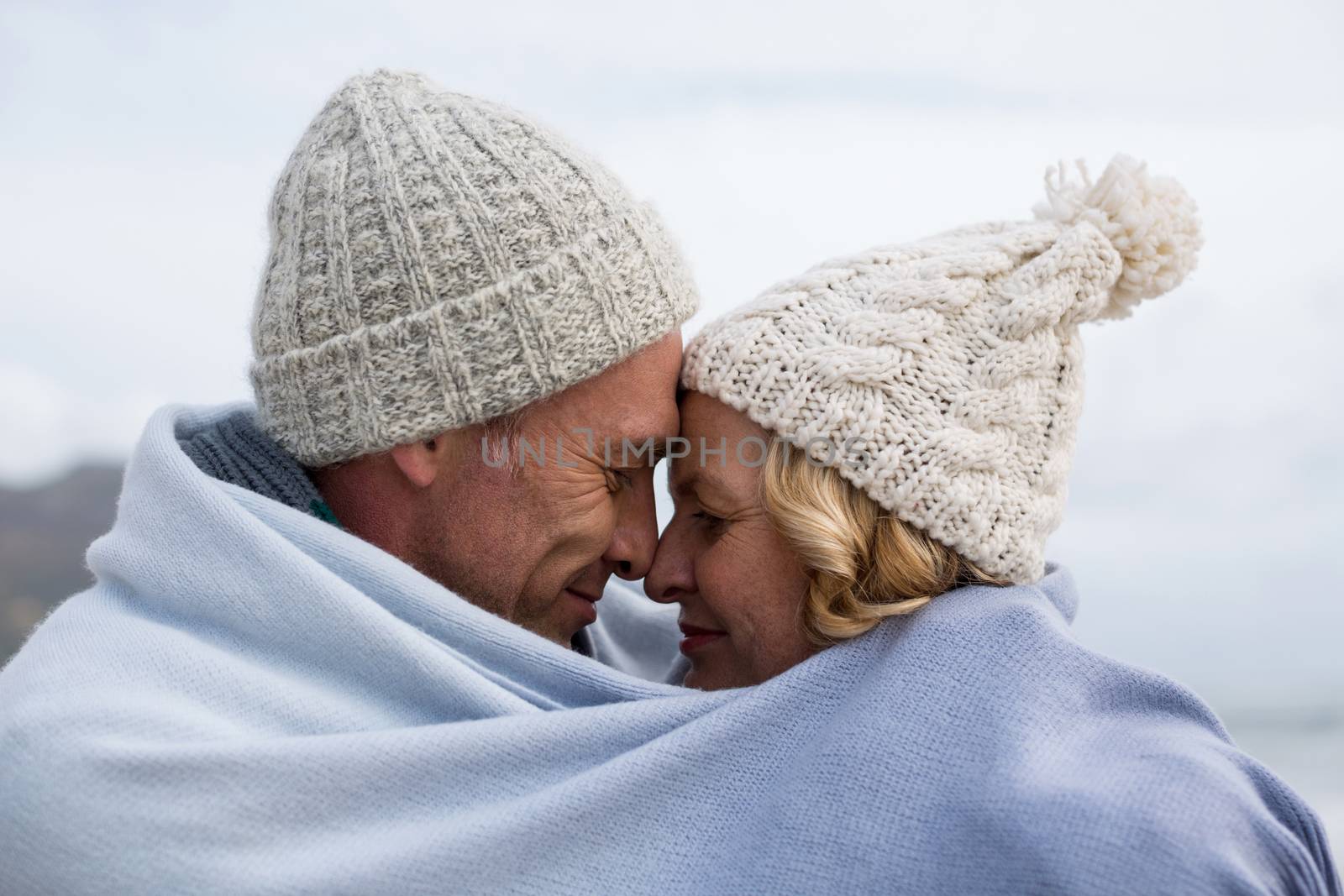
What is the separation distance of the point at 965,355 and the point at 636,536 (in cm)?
81

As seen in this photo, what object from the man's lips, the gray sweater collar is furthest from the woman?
the gray sweater collar

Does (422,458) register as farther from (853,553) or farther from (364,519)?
(853,553)

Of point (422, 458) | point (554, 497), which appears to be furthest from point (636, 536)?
point (422, 458)

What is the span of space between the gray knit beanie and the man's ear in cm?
7

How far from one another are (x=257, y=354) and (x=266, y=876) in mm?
1104

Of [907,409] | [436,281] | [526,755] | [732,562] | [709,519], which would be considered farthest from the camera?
[709,519]

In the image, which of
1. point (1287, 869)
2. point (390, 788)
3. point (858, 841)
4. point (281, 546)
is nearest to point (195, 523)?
point (281, 546)

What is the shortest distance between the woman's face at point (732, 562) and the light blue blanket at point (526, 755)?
22 cm

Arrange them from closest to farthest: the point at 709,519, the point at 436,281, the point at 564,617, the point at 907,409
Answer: the point at 907,409 → the point at 436,281 → the point at 709,519 → the point at 564,617

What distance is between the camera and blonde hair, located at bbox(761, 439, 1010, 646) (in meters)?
2.16

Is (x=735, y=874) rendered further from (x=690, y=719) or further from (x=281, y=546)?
(x=281, y=546)

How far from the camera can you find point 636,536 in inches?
102

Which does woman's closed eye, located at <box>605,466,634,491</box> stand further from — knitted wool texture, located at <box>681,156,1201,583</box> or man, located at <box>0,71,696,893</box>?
knitted wool texture, located at <box>681,156,1201,583</box>

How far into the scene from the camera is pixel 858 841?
1896mm
